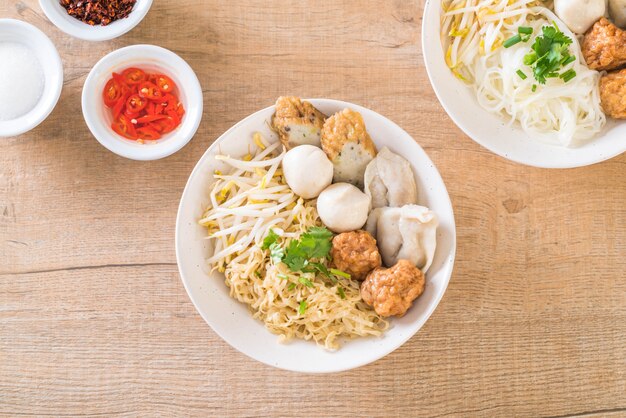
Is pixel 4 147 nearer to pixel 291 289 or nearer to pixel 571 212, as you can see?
pixel 291 289

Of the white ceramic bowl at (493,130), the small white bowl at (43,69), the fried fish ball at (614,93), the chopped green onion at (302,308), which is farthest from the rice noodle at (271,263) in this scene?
the fried fish ball at (614,93)

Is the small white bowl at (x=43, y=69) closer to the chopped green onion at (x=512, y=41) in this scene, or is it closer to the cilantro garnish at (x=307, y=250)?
the cilantro garnish at (x=307, y=250)

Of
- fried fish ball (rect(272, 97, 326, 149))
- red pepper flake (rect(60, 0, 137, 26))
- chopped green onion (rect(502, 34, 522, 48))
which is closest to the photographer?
fried fish ball (rect(272, 97, 326, 149))

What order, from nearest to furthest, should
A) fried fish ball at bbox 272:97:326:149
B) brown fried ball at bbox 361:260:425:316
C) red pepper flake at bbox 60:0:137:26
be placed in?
brown fried ball at bbox 361:260:425:316, fried fish ball at bbox 272:97:326:149, red pepper flake at bbox 60:0:137:26

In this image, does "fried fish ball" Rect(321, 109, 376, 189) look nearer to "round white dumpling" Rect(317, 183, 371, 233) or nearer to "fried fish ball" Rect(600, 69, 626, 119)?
"round white dumpling" Rect(317, 183, 371, 233)

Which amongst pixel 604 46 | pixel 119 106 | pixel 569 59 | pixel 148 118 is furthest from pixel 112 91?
pixel 604 46

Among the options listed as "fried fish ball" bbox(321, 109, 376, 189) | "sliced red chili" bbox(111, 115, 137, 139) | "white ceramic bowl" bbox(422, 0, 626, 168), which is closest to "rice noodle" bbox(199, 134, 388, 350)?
"fried fish ball" bbox(321, 109, 376, 189)

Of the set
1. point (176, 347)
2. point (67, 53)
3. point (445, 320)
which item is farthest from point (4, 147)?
point (445, 320)

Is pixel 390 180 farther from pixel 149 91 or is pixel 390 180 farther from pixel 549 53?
pixel 149 91
